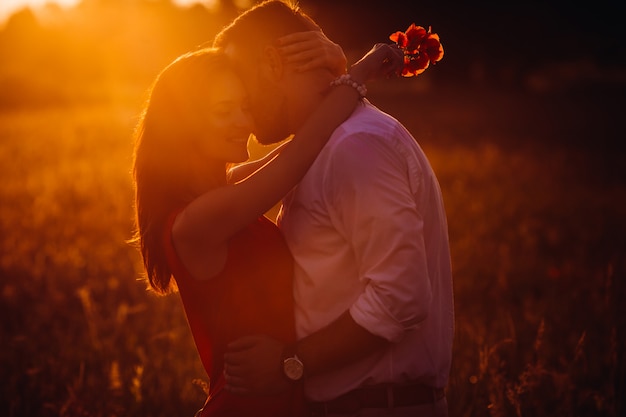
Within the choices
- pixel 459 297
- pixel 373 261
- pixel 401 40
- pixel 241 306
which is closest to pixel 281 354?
pixel 241 306

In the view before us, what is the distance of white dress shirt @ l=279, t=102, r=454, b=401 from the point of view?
Result: 2.22 metres

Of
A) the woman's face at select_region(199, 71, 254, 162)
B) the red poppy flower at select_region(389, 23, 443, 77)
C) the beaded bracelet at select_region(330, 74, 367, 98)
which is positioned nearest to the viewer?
the beaded bracelet at select_region(330, 74, 367, 98)

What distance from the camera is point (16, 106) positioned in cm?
3844

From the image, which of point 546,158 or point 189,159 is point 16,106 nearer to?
point 546,158

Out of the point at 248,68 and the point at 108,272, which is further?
the point at 108,272

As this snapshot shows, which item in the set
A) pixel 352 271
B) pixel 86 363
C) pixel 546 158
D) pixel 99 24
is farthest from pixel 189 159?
pixel 99 24

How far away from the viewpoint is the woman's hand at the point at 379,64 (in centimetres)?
260

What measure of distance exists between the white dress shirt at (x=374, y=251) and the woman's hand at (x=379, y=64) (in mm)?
131

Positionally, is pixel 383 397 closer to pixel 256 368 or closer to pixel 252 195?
pixel 256 368

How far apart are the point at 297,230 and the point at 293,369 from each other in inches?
21.1

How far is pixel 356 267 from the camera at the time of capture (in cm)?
243

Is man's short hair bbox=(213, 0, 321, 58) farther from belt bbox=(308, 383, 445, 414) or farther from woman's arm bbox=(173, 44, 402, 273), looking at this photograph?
belt bbox=(308, 383, 445, 414)

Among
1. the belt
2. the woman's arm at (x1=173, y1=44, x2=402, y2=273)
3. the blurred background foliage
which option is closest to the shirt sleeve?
the woman's arm at (x1=173, y1=44, x2=402, y2=273)

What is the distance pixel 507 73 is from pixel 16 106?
1251 inches
